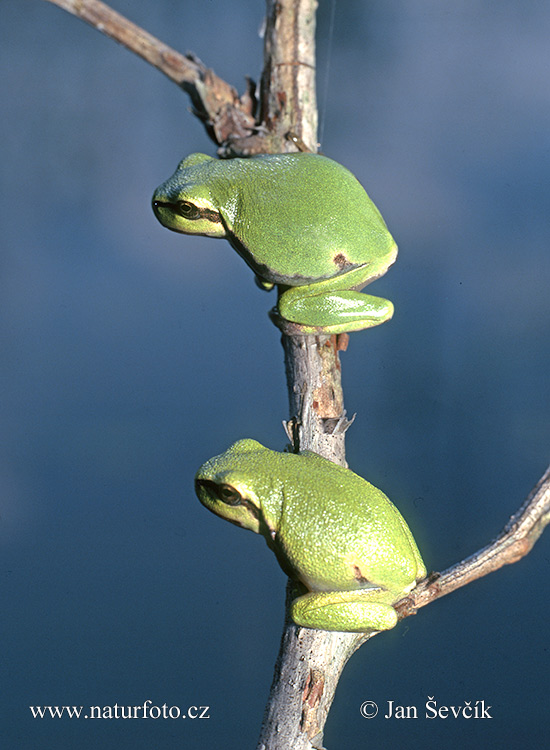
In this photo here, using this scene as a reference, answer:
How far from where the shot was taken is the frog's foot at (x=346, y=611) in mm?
1045

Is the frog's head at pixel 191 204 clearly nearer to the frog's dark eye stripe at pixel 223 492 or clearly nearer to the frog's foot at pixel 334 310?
the frog's foot at pixel 334 310

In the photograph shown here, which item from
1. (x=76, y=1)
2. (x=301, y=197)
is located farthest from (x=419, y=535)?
(x=76, y=1)

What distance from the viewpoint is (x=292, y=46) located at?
1614 millimetres

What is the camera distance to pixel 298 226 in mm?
1152

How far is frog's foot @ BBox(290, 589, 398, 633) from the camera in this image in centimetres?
104

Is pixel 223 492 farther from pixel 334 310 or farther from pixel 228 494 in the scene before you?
pixel 334 310

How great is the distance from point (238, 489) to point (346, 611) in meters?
0.24

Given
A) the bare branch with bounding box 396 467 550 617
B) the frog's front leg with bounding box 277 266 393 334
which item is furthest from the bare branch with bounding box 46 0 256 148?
the bare branch with bounding box 396 467 550 617

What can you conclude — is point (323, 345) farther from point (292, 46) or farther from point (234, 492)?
point (292, 46)

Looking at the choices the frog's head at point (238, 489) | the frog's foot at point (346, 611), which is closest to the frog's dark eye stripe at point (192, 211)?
the frog's head at point (238, 489)

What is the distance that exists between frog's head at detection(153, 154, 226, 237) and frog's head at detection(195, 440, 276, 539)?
391 millimetres

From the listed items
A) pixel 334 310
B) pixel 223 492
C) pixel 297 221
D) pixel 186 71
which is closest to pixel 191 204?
pixel 297 221

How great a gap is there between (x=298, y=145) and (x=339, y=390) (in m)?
0.60

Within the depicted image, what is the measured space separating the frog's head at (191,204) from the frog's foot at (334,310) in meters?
0.17
